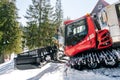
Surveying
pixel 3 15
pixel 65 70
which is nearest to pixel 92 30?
pixel 65 70

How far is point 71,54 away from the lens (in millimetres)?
11547

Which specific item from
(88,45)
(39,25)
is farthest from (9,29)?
(88,45)

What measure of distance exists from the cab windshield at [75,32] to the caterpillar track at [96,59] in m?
0.75

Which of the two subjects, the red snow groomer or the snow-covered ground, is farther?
the red snow groomer

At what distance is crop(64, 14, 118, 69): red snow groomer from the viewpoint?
34.9ft

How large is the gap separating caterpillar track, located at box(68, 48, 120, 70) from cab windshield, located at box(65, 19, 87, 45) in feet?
2.47

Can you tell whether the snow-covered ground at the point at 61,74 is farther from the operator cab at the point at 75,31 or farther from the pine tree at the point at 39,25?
the pine tree at the point at 39,25

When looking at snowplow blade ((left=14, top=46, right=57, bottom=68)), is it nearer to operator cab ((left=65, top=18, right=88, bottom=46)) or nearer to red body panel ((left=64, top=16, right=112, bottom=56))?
operator cab ((left=65, top=18, right=88, bottom=46))

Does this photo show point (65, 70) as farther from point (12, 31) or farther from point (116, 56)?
point (12, 31)

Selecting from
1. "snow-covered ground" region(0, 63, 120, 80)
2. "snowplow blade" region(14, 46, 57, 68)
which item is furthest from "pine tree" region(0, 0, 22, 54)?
"snow-covered ground" region(0, 63, 120, 80)

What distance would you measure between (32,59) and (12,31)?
19.9 metres

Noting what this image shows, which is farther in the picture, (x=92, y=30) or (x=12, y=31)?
(x=12, y=31)

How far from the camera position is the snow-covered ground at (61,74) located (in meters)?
9.76

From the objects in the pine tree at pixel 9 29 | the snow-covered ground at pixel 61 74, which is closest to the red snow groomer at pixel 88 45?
the snow-covered ground at pixel 61 74
